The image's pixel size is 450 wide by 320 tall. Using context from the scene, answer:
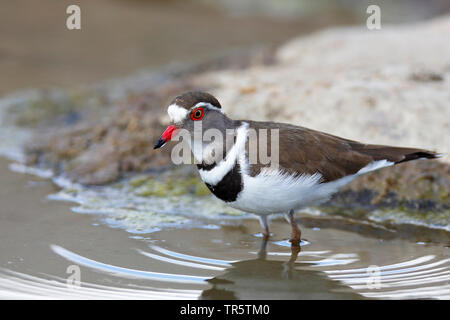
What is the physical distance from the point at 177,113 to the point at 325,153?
1275mm

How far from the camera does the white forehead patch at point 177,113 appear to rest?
5.53 metres

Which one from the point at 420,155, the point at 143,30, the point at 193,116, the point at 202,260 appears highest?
the point at 143,30

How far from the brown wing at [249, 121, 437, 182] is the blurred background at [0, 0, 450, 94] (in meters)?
5.60

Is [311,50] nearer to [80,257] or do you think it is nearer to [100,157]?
[100,157]

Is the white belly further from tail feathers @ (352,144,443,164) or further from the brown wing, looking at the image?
tail feathers @ (352,144,443,164)

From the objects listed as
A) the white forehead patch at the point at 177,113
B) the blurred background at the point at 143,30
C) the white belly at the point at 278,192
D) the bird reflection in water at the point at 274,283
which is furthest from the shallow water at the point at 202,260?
the blurred background at the point at 143,30

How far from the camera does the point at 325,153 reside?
224 inches

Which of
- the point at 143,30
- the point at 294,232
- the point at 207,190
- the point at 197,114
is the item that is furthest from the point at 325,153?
the point at 143,30

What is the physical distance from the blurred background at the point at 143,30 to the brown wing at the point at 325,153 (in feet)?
18.4

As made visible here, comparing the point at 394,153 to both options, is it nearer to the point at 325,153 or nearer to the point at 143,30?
the point at 325,153

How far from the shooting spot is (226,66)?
988cm

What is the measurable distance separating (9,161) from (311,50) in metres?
4.23

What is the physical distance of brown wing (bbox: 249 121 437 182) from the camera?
18.2 ft
